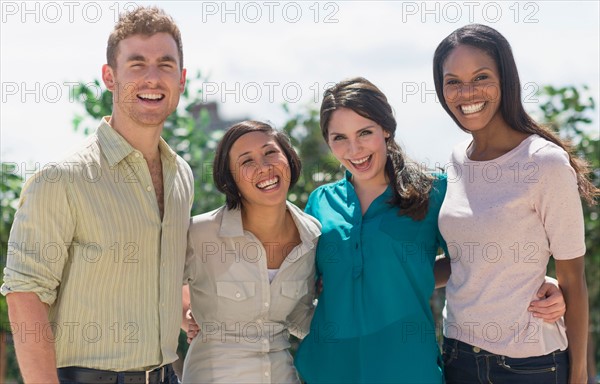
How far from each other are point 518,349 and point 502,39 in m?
1.26


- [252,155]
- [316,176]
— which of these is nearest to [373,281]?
[252,155]

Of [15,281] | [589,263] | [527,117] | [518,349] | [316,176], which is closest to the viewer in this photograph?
[15,281]

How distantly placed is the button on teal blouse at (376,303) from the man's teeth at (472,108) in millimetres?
396

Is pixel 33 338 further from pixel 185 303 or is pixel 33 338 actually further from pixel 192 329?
pixel 185 303

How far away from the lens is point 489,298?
3.26m

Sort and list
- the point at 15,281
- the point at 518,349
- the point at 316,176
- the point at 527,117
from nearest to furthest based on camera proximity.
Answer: the point at 15,281 < the point at 518,349 < the point at 527,117 < the point at 316,176

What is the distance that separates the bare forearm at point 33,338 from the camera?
9.43 ft

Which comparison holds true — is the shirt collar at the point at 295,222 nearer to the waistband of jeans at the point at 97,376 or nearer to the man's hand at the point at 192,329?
the man's hand at the point at 192,329

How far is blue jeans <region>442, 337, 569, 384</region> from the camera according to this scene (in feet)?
10.4

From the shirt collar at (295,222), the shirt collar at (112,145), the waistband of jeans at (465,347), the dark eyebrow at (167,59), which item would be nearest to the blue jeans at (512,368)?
the waistband of jeans at (465,347)

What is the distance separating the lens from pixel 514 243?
10.5 feet

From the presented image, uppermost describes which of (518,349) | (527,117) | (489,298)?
(527,117)

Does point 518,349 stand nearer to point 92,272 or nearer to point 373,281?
point 373,281

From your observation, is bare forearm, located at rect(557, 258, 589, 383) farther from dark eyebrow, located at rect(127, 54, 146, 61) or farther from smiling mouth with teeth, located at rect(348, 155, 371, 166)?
dark eyebrow, located at rect(127, 54, 146, 61)
